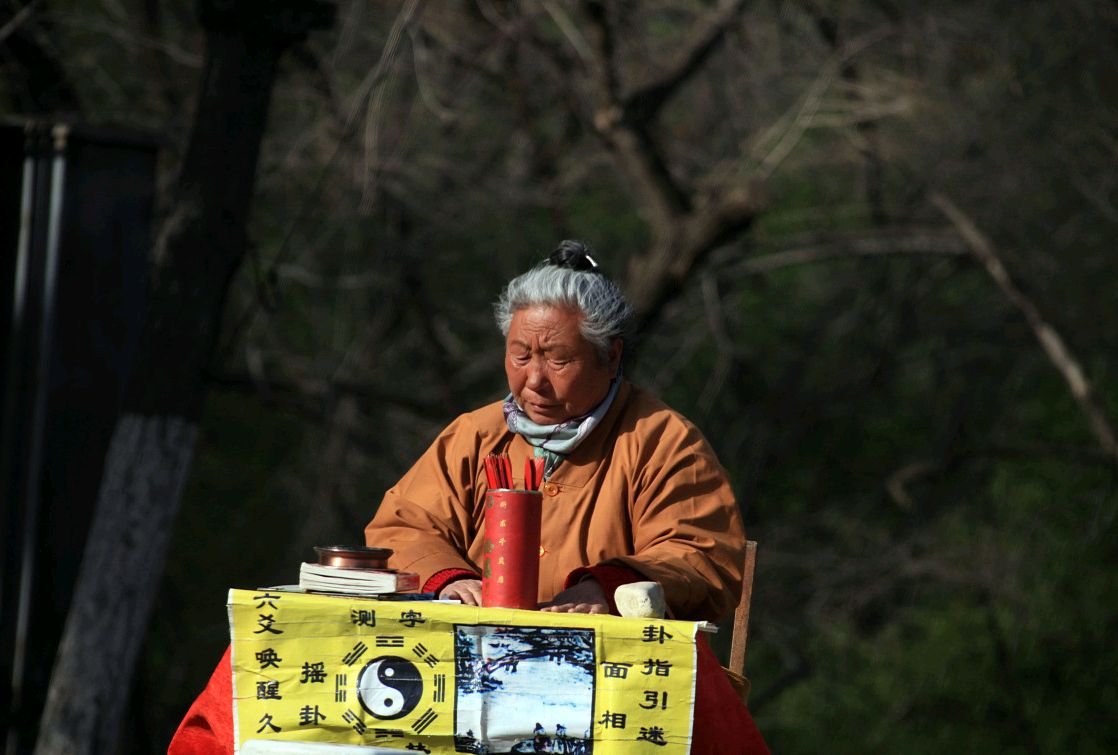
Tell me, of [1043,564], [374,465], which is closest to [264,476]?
[374,465]

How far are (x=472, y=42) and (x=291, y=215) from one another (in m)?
1.60

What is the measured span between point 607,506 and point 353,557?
2.10 feet

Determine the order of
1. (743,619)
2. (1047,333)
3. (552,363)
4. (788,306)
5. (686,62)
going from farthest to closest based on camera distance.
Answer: (788,306), (1047,333), (686,62), (743,619), (552,363)

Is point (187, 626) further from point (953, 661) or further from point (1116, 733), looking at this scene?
point (1116, 733)

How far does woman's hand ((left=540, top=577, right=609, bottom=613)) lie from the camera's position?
2.93 m

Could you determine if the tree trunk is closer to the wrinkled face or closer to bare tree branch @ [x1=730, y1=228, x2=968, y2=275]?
the wrinkled face

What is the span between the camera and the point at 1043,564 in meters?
9.14

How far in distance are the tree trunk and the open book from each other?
2727 millimetres

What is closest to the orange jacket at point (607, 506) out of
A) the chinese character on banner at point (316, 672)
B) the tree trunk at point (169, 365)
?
the chinese character on banner at point (316, 672)

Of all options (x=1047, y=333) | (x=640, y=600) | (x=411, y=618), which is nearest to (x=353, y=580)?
(x=411, y=618)

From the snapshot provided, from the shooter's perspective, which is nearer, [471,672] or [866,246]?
[471,672]

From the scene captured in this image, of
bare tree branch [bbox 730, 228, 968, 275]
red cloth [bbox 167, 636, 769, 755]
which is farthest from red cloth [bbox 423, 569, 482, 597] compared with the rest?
bare tree branch [bbox 730, 228, 968, 275]

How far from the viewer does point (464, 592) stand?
121 inches

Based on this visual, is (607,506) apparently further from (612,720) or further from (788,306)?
(788,306)
